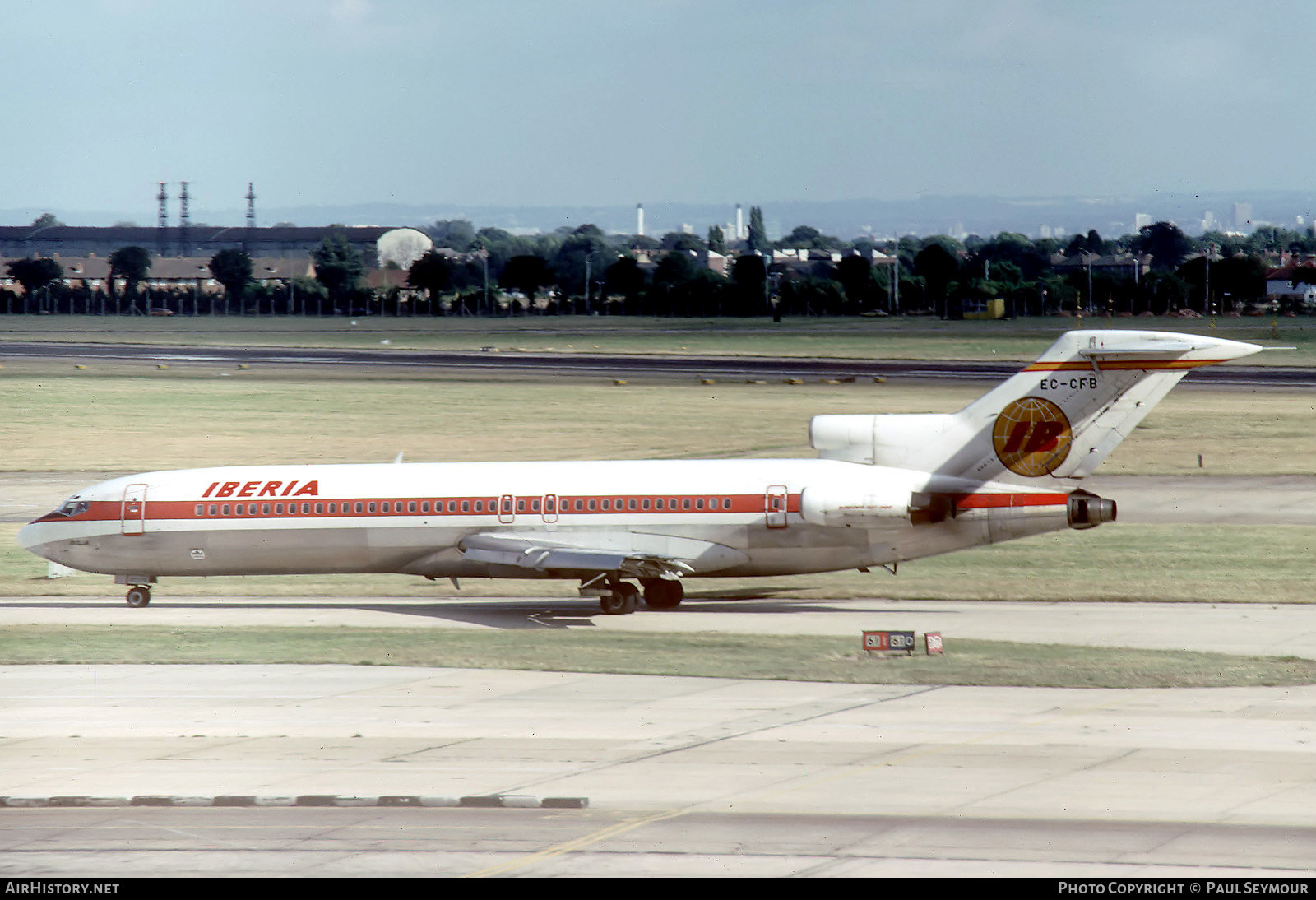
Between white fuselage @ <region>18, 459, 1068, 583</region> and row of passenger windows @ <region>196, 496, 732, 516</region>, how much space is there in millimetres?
30

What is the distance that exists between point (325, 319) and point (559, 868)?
6529 inches

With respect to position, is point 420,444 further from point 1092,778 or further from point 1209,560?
point 1092,778

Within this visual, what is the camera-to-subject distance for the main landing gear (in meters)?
39.8

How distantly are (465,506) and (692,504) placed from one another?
5.87 metres

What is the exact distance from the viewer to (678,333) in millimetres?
148750

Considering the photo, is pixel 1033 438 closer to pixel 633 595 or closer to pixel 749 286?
pixel 633 595

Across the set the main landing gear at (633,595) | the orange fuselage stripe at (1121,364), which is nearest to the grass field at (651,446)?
the main landing gear at (633,595)

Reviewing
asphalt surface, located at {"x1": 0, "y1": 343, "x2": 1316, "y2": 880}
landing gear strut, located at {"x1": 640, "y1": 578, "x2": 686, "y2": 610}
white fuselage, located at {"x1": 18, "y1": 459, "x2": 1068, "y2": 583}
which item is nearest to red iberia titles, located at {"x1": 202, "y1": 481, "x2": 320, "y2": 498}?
white fuselage, located at {"x1": 18, "y1": 459, "x2": 1068, "y2": 583}

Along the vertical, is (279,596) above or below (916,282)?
below

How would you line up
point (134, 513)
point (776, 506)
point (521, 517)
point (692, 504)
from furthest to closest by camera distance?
point (134, 513) < point (521, 517) < point (692, 504) < point (776, 506)

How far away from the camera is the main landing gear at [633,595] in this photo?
131 ft

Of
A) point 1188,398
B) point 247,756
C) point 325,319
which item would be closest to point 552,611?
point 247,756

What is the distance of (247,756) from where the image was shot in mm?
25438

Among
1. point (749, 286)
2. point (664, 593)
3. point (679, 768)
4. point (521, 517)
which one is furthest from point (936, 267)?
point (679, 768)
